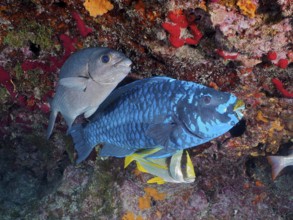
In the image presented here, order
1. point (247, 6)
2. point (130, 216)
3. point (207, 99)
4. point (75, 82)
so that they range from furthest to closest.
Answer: point (130, 216), point (75, 82), point (247, 6), point (207, 99)

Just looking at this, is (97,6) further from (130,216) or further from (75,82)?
(130,216)

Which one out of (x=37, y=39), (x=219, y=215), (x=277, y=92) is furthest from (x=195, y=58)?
(x=219, y=215)

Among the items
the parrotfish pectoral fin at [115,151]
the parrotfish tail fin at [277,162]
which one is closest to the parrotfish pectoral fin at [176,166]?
the parrotfish pectoral fin at [115,151]

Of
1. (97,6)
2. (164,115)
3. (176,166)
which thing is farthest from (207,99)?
(97,6)

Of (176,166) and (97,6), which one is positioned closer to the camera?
(97,6)

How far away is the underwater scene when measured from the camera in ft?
7.83

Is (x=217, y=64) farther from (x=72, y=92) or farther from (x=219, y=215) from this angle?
(x=219, y=215)

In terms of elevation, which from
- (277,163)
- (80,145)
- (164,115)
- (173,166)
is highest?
(164,115)

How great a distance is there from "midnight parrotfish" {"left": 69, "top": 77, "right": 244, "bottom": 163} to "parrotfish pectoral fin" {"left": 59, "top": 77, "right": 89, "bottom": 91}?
26cm

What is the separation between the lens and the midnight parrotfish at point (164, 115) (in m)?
2.14

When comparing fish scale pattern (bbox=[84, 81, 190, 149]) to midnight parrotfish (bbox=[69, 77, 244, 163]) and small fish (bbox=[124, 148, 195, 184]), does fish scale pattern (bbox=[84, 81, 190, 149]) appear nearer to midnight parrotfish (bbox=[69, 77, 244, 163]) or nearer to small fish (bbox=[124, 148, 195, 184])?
midnight parrotfish (bbox=[69, 77, 244, 163])

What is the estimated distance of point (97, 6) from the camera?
115 inches

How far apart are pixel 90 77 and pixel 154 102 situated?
2.20 ft

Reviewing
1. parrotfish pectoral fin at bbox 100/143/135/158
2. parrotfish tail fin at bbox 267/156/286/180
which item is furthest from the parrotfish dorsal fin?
parrotfish tail fin at bbox 267/156/286/180
